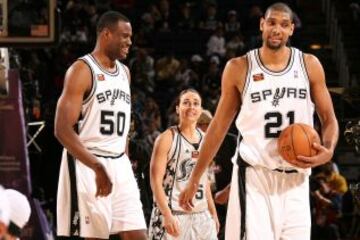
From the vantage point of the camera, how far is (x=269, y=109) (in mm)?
5660

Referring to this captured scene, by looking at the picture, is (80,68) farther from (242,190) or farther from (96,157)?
(242,190)

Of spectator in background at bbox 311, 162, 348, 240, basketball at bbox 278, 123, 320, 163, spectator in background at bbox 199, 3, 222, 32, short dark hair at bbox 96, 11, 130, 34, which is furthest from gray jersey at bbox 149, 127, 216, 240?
spectator in background at bbox 199, 3, 222, 32

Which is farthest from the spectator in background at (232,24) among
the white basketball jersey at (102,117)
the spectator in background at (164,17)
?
the white basketball jersey at (102,117)

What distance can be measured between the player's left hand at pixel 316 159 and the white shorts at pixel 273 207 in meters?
0.22

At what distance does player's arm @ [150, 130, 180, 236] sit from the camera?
7.24 m

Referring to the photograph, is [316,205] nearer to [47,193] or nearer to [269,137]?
[47,193]

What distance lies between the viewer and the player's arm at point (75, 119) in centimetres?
595

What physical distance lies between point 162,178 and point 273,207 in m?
2.15

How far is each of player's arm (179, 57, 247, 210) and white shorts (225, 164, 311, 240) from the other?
36 cm

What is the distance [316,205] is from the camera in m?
13.2

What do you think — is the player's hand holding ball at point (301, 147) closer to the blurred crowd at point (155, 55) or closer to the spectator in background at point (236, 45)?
the blurred crowd at point (155, 55)

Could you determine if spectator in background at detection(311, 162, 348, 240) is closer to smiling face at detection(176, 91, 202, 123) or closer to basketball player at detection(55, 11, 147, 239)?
smiling face at detection(176, 91, 202, 123)

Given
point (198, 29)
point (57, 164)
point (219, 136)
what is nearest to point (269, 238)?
point (219, 136)

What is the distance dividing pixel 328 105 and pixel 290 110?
0.31 m
